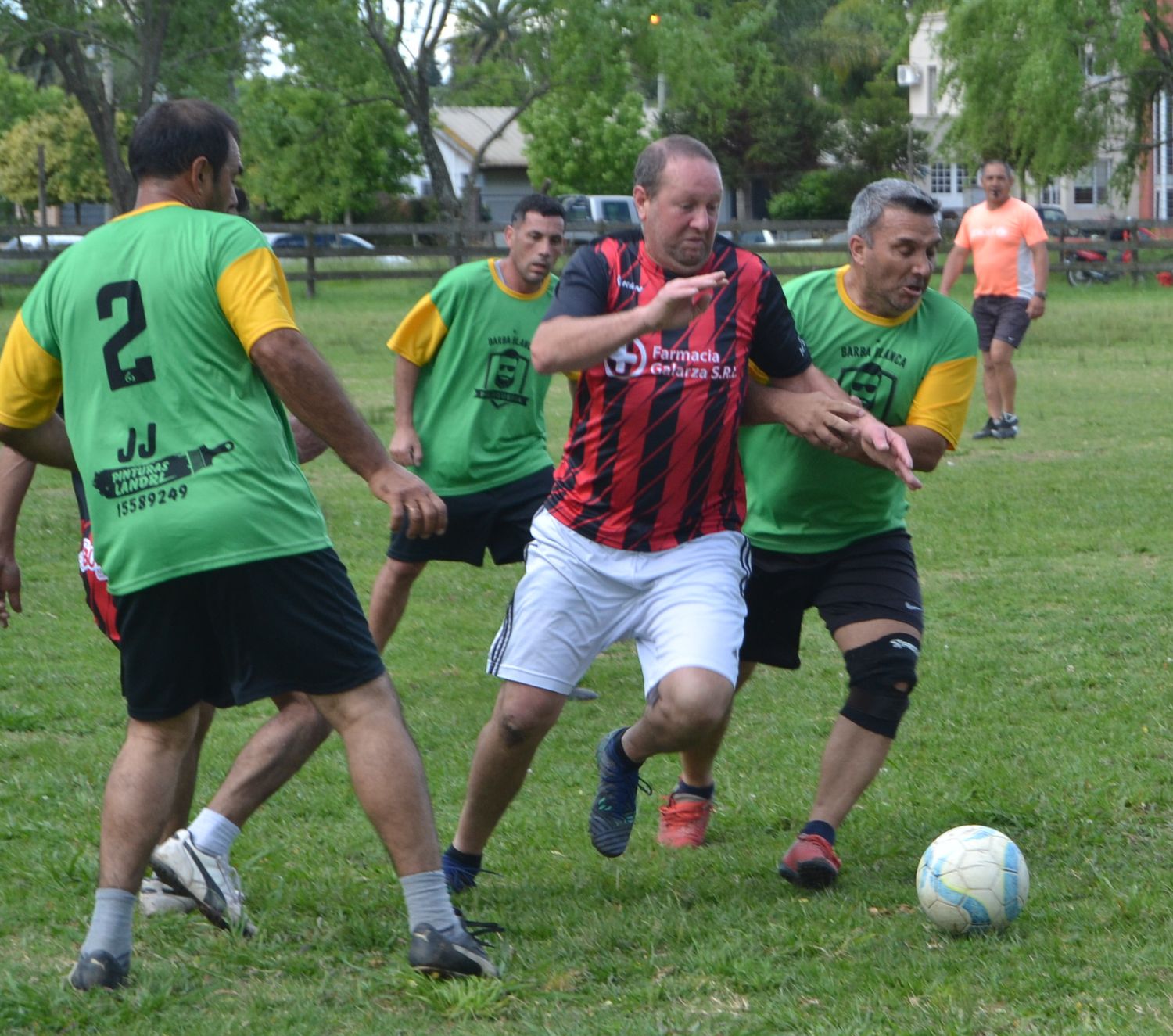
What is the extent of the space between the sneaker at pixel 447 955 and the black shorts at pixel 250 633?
606 millimetres

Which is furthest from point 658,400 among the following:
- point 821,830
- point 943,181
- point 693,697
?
point 943,181

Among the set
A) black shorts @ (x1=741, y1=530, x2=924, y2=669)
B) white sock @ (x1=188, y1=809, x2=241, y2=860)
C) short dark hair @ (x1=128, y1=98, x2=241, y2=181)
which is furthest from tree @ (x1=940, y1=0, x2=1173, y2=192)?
white sock @ (x1=188, y1=809, x2=241, y2=860)

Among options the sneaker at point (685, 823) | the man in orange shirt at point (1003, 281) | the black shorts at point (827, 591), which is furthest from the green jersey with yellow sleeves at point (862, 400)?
the man in orange shirt at point (1003, 281)

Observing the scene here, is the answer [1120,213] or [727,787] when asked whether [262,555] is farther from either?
[1120,213]

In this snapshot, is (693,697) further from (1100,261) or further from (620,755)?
(1100,261)

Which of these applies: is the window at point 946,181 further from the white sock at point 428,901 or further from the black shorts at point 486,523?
the white sock at point 428,901

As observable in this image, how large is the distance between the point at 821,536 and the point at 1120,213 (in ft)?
210

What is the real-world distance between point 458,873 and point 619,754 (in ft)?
1.83

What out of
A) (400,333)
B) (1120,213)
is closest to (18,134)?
(1120,213)

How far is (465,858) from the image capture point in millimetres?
4477

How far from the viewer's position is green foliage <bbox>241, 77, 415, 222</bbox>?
35.5m

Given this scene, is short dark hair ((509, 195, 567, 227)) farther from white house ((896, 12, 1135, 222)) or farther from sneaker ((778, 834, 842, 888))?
white house ((896, 12, 1135, 222))

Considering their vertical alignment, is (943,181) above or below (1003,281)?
above

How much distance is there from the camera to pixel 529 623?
435 cm
